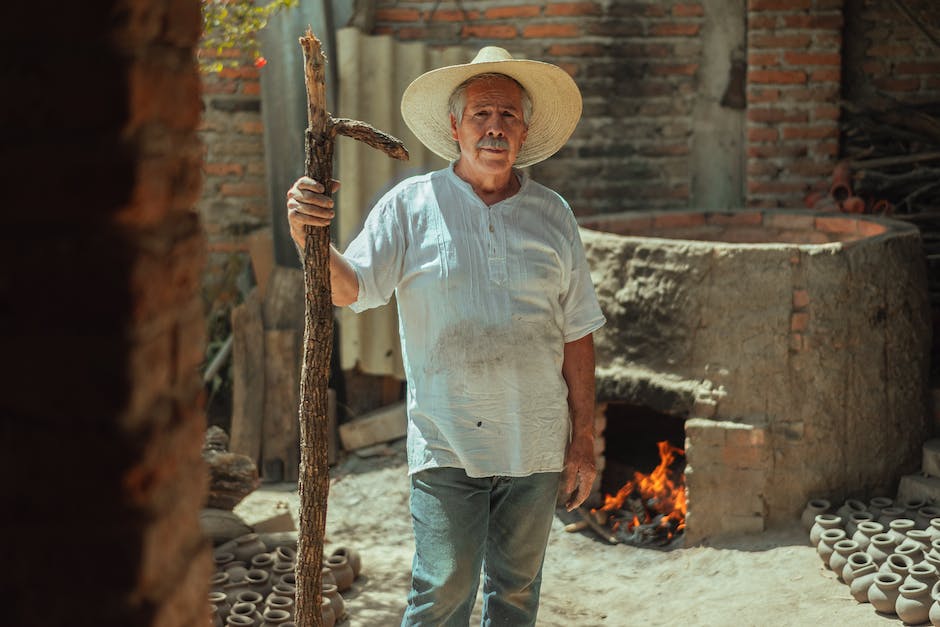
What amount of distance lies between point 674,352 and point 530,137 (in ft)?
6.60

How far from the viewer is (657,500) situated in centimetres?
594

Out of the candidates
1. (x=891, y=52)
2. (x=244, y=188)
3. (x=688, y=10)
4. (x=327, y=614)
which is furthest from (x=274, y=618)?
(x=891, y=52)

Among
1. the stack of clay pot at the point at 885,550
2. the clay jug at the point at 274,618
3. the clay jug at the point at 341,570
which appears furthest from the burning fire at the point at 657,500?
the clay jug at the point at 274,618

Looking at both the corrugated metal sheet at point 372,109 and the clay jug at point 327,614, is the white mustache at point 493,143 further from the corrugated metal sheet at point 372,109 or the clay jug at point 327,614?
the corrugated metal sheet at point 372,109

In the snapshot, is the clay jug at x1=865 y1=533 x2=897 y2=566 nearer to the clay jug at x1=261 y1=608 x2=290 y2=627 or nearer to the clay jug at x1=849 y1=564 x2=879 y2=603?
the clay jug at x1=849 y1=564 x2=879 y2=603

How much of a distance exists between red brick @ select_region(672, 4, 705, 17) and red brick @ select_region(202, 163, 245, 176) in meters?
2.99

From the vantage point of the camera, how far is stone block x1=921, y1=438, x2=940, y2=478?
218 inches

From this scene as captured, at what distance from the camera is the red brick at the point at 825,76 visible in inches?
273

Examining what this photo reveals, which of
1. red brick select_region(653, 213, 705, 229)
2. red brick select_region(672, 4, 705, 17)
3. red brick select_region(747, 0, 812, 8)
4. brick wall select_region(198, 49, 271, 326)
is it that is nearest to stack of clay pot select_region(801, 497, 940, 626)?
red brick select_region(653, 213, 705, 229)

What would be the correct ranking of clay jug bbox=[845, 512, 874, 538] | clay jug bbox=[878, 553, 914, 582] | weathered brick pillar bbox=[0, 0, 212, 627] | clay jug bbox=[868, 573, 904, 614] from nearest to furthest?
weathered brick pillar bbox=[0, 0, 212, 627] → clay jug bbox=[868, 573, 904, 614] → clay jug bbox=[878, 553, 914, 582] → clay jug bbox=[845, 512, 874, 538]

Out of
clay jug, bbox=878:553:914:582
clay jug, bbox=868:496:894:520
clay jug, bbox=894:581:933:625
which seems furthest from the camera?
clay jug, bbox=868:496:894:520

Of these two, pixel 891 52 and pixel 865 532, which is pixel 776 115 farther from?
pixel 865 532

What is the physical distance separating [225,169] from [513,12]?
215 cm

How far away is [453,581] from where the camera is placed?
10.7 feet
